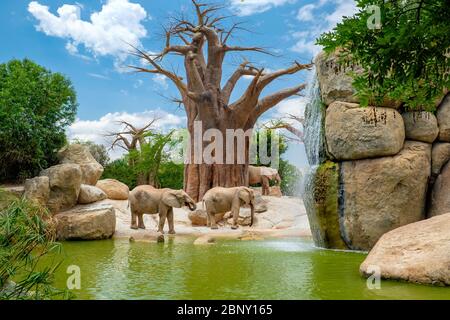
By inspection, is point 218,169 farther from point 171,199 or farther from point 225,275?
point 225,275

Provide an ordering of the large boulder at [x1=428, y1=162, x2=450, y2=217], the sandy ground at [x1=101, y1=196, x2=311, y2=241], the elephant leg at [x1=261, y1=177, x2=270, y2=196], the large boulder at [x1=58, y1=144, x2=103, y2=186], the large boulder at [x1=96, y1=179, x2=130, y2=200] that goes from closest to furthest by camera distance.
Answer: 1. the large boulder at [x1=428, y1=162, x2=450, y2=217]
2. the sandy ground at [x1=101, y1=196, x2=311, y2=241]
3. the large boulder at [x1=58, y1=144, x2=103, y2=186]
4. the large boulder at [x1=96, y1=179, x2=130, y2=200]
5. the elephant leg at [x1=261, y1=177, x2=270, y2=196]

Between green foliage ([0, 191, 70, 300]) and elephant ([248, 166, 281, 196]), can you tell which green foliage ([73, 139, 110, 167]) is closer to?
elephant ([248, 166, 281, 196])

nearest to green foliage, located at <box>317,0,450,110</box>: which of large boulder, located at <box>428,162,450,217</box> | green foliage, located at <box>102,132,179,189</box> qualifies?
large boulder, located at <box>428,162,450,217</box>

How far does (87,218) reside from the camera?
11.8 meters

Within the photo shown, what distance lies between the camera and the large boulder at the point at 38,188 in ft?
39.4

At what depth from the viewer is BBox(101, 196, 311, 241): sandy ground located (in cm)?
1291

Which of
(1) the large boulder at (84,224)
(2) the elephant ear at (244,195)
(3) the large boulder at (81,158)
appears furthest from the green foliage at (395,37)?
(3) the large boulder at (81,158)

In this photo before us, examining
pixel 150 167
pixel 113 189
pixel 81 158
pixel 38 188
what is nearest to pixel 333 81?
pixel 38 188

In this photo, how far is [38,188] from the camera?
1212cm

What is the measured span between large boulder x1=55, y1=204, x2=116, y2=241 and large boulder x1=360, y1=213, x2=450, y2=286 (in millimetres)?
7519

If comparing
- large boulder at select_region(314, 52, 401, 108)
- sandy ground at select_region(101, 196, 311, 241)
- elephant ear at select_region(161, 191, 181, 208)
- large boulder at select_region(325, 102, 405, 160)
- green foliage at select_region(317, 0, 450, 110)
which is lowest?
sandy ground at select_region(101, 196, 311, 241)

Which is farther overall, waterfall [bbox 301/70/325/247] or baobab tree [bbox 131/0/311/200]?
baobab tree [bbox 131/0/311/200]

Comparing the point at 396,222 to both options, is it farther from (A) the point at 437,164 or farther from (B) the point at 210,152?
(B) the point at 210,152
